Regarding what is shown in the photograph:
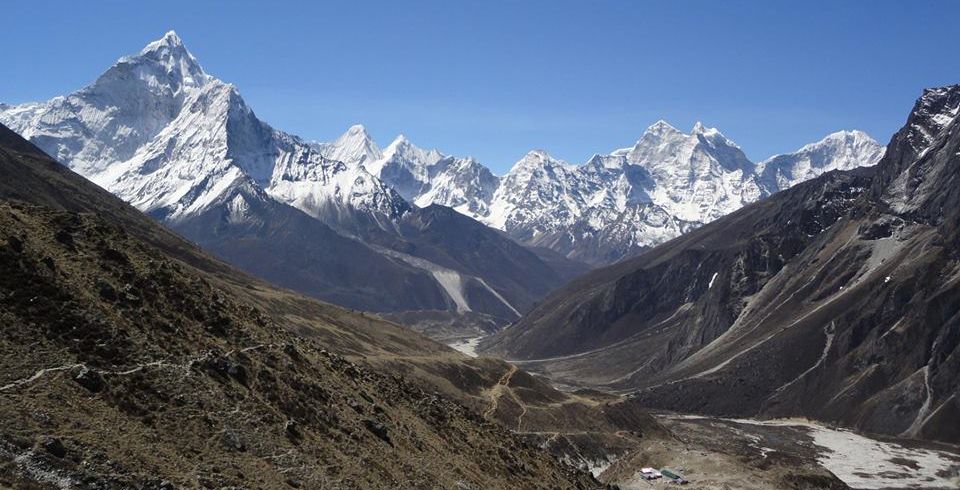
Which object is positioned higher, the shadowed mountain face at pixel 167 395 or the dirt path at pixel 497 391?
the shadowed mountain face at pixel 167 395

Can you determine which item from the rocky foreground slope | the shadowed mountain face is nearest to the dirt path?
the rocky foreground slope

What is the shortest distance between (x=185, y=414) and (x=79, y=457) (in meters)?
7.56

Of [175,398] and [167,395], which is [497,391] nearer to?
[175,398]

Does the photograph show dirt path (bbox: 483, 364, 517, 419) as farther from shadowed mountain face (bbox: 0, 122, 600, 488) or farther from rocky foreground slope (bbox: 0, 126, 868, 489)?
shadowed mountain face (bbox: 0, 122, 600, 488)

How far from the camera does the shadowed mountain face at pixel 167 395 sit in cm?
4044

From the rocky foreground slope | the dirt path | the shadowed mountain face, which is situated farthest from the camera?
the dirt path

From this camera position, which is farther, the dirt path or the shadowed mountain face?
the dirt path

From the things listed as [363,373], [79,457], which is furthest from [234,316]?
[79,457]

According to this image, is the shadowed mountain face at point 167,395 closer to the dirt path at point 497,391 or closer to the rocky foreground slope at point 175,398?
the rocky foreground slope at point 175,398

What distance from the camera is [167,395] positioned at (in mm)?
46875

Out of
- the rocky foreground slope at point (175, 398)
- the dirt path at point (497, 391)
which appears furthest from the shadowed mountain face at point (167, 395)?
the dirt path at point (497, 391)

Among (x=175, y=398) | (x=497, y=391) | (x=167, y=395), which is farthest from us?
(x=497, y=391)

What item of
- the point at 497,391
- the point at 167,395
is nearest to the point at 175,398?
the point at 167,395

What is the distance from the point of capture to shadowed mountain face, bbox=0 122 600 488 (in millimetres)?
40438
